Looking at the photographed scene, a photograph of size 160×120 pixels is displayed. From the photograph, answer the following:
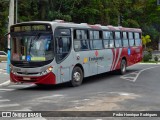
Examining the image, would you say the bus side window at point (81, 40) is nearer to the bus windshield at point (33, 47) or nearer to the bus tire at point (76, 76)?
the bus tire at point (76, 76)

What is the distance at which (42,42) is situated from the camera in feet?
48.0

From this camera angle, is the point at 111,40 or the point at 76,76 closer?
the point at 76,76

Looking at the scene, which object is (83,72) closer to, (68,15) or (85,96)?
(85,96)

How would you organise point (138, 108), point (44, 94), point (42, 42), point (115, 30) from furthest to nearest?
point (115, 30), point (42, 42), point (44, 94), point (138, 108)

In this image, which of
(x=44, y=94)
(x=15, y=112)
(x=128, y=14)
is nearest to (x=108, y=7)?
(x=128, y=14)

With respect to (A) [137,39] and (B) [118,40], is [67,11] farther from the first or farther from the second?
(B) [118,40]

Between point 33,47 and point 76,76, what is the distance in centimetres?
254

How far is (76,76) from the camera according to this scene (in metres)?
16.0

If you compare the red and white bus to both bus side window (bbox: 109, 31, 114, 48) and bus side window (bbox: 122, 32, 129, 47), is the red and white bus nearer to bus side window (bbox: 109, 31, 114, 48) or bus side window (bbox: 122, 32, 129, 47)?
bus side window (bbox: 109, 31, 114, 48)

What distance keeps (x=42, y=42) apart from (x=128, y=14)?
5624 centimetres

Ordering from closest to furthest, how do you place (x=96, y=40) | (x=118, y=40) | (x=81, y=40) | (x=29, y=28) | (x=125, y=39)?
(x=29, y=28), (x=81, y=40), (x=96, y=40), (x=118, y=40), (x=125, y=39)

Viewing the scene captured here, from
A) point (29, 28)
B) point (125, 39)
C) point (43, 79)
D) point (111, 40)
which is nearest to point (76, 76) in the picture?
Result: point (43, 79)

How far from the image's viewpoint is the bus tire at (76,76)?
51.9ft

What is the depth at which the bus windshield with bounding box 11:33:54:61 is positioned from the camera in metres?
14.5
